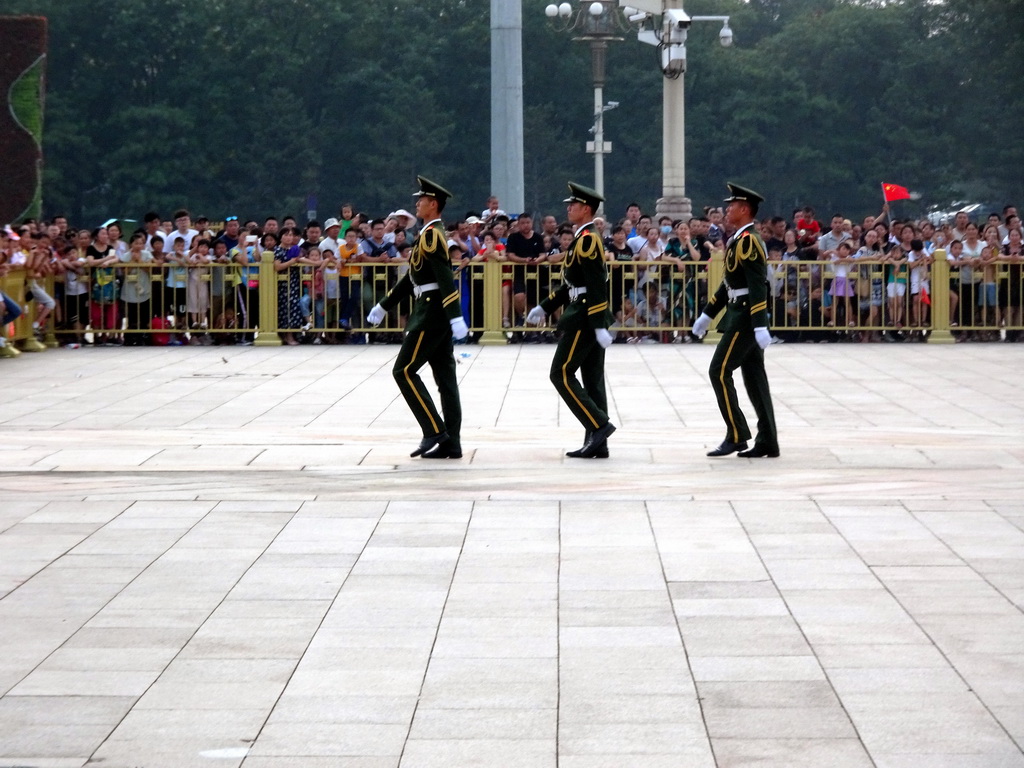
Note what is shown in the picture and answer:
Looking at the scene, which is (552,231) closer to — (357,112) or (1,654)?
(1,654)

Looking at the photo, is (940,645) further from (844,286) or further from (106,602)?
(844,286)

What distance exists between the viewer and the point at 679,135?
86.6 ft

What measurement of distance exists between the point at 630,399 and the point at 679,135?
43.9 feet

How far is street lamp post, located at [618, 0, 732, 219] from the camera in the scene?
79.0 ft

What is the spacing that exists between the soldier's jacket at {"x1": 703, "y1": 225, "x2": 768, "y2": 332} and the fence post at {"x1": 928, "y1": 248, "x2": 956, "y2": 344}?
393 inches

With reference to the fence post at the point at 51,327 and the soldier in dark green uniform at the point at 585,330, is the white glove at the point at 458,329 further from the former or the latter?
the fence post at the point at 51,327

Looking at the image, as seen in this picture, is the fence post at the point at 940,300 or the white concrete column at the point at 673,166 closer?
the fence post at the point at 940,300

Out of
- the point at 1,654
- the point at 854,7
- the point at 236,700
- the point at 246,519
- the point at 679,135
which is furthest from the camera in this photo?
the point at 854,7

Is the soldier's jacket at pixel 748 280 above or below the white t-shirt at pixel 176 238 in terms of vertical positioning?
below

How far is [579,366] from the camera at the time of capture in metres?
10.4

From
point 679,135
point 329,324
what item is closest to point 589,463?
point 329,324

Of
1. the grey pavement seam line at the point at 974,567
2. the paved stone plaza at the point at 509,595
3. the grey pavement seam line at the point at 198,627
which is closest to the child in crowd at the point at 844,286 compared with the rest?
the paved stone plaza at the point at 509,595

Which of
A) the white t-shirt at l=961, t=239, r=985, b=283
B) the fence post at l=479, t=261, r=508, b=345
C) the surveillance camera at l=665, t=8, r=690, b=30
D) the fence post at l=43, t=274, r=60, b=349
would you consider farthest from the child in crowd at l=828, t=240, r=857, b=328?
the fence post at l=43, t=274, r=60, b=349

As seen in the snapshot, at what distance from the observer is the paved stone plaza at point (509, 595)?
4785 mm
